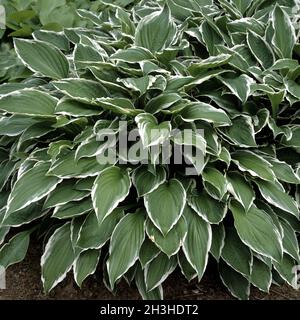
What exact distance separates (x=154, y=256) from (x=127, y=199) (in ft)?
1.07

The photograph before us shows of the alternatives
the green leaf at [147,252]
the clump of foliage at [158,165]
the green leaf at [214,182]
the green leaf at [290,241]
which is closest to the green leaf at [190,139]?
the clump of foliage at [158,165]

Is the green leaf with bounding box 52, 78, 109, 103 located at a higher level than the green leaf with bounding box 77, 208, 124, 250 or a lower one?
higher

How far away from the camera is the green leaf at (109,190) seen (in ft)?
7.66

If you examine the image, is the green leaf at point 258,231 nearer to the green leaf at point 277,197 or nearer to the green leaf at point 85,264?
the green leaf at point 277,197

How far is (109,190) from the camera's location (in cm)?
239

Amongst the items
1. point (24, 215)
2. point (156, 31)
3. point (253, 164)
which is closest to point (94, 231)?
point (24, 215)

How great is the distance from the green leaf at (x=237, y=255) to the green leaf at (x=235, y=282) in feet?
0.45

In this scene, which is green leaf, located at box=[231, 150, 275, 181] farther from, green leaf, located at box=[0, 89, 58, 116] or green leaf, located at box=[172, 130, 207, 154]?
green leaf, located at box=[0, 89, 58, 116]

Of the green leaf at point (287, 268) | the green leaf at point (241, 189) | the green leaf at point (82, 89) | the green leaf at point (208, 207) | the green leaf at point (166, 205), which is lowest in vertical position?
the green leaf at point (287, 268)

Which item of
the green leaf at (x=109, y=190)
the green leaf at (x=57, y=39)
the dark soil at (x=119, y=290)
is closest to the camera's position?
the green leaf at (x=109, y=190)

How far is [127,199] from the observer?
2688mm

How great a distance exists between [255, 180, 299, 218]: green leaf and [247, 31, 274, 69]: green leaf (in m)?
0.68

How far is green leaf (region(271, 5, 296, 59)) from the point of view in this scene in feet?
9.60

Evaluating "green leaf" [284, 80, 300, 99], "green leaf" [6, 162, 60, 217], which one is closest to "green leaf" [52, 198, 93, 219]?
"green leaf" [6, 162, 60, 217]
